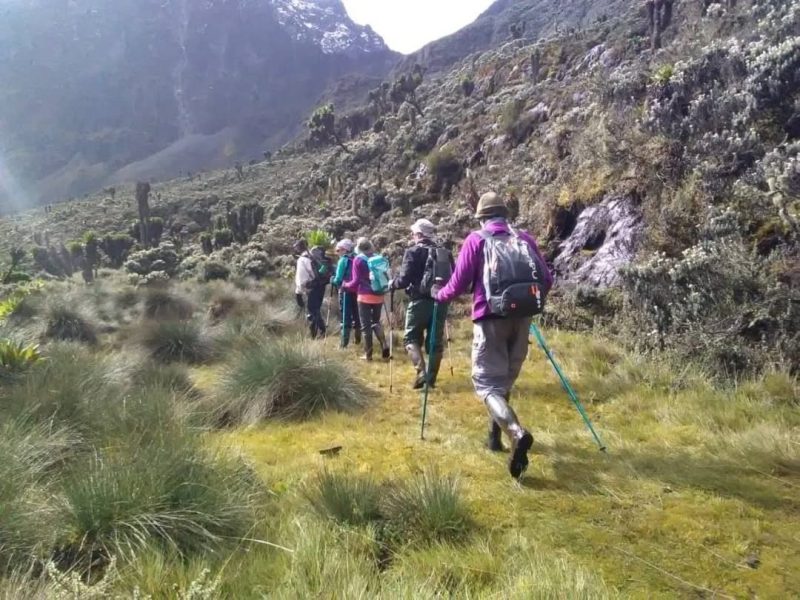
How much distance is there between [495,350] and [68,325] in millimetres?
10972

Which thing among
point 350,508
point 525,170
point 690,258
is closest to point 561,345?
point 690,258

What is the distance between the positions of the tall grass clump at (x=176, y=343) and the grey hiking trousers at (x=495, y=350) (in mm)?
6256

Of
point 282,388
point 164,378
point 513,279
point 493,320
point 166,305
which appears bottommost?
point 166,305

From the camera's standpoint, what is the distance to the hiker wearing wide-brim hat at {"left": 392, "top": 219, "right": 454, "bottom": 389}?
6250 millimetres

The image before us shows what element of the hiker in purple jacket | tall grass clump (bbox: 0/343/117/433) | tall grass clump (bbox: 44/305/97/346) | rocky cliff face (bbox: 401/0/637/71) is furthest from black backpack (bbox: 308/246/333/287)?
rocky cliff face (bbox: 401/0/637/71)

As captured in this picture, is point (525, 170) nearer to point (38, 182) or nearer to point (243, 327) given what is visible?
point (243, 327)

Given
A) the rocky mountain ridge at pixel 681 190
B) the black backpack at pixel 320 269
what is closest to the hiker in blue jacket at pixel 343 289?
the black backpack at pixel 320 269

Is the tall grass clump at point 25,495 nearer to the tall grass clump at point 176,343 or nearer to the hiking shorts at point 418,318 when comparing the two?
the hiking shorts at point 418,318

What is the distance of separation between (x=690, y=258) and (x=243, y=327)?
24.0 ft

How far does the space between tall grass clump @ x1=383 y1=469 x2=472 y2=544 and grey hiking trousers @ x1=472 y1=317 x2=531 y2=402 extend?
3.43ft

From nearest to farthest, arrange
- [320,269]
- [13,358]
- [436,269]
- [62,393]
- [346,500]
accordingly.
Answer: [346,500], [62,393], [13,358], [436,269], [320,269]

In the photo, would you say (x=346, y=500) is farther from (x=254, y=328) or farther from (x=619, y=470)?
(x=254, y=328)

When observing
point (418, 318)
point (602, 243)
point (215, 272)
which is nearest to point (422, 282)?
point (418, 318)

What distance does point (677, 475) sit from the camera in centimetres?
400
